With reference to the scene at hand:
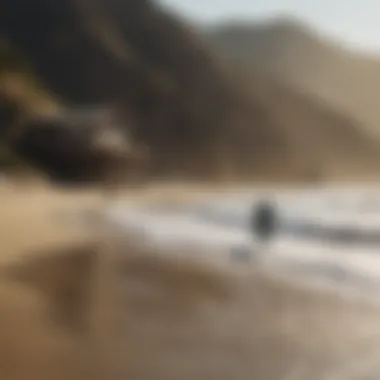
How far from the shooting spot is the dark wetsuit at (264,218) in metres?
1.44

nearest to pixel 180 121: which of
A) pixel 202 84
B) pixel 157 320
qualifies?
pixel 202 84

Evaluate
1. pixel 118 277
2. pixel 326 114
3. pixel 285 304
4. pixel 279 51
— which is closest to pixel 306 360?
pixel 285 304

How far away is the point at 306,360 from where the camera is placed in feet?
3.43

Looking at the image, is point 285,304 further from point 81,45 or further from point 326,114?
point 81,45

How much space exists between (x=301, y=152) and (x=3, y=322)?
0.73 metres

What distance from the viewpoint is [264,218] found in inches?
58.2

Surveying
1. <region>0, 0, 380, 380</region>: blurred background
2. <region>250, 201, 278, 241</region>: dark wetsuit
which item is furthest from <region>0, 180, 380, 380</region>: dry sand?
<region>250, 201, 278, 241</region>: dark wetsuit

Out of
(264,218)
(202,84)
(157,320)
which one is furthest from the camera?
(264,218)

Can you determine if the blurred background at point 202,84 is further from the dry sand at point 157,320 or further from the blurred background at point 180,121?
the dry sand at point 157,320

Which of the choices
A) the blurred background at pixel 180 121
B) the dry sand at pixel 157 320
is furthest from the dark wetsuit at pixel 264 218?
the dry sand at pixel 157 320

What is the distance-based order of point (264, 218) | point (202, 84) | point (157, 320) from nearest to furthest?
1. point (157, 320)
2. point (202, 84)
3. point (264, 218)

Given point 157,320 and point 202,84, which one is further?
point 202,84

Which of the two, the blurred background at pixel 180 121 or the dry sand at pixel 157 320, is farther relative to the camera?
the blurred background at pixel 180 121

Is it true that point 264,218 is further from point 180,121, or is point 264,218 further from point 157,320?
point 157,320
